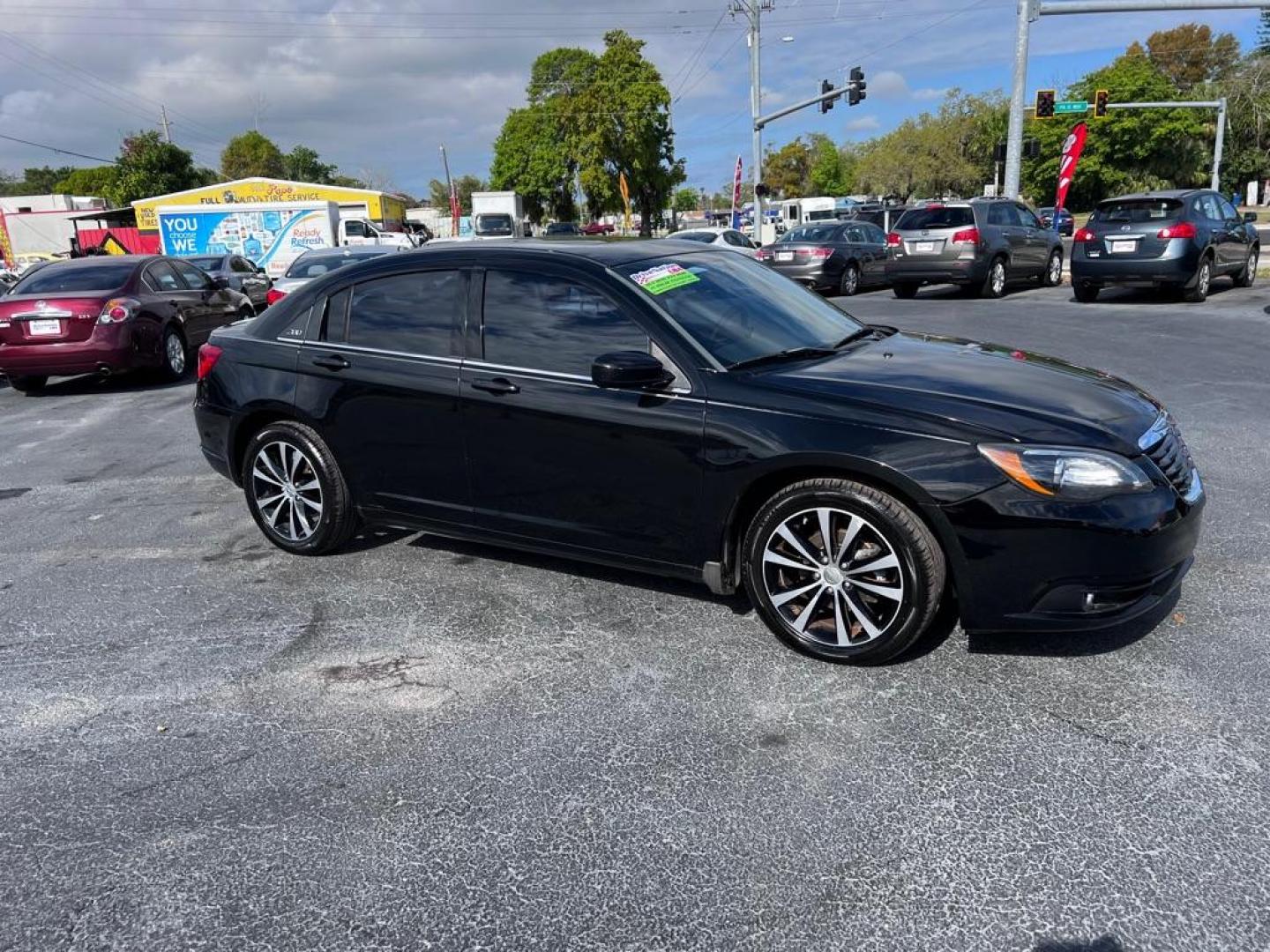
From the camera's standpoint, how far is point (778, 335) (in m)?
4.24

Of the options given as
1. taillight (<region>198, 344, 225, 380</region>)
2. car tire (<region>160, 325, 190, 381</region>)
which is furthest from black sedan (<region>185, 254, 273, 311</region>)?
taillight (<region>198, 344, 225, 380</region>)

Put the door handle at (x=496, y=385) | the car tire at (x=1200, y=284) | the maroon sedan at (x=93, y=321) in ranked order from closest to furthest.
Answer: the door handle at (x=496, y=385)
the maroon sedan at (x=93, y=321)
the car tire at (x=1200, y=284)

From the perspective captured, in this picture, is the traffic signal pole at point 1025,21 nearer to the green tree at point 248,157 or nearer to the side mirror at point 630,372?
the side mirror at point 630,372

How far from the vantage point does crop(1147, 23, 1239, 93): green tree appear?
266 feet

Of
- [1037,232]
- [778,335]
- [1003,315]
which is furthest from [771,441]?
[1037,232]

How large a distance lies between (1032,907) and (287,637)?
3.08 m

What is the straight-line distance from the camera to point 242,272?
61.2 ft

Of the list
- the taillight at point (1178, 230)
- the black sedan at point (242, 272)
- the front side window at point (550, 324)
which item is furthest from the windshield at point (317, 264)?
the taillight at point (1178, 230)

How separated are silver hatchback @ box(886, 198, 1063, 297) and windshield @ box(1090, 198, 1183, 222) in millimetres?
2145

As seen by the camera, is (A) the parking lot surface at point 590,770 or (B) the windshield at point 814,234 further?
(B) the windshield at point 814,234

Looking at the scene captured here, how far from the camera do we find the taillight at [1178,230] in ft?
46.4

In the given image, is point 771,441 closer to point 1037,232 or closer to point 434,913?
point 434,913

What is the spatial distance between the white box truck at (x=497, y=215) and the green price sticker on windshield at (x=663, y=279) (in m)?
40.5

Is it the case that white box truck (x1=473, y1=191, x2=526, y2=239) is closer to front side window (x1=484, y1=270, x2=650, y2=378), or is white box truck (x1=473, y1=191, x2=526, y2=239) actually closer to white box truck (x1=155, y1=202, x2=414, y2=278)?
white box truck (x1=155, y1=202, x2=414, y2=278)
